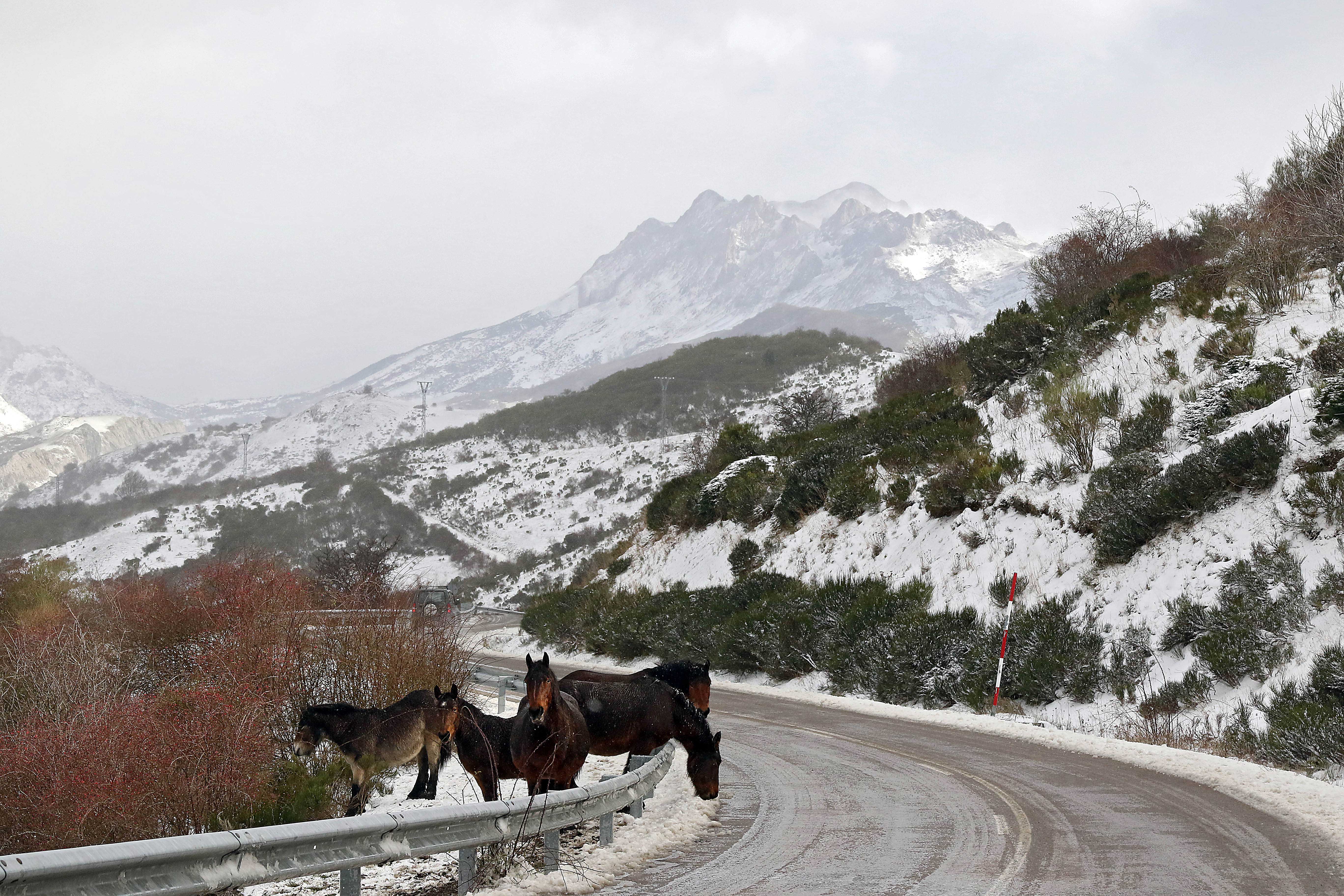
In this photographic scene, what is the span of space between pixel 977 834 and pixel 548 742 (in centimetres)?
356

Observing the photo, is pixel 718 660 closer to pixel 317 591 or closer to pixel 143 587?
pixel 317 591

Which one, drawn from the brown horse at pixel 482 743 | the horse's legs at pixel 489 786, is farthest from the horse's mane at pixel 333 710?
the horse's legs at pixel 489 786

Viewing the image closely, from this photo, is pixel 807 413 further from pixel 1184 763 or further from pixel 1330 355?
pixel 1184 763

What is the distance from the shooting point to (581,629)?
30297 mm

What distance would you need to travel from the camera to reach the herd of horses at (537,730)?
6953mm

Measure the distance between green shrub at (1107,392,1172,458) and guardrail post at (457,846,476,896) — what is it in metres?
18.1

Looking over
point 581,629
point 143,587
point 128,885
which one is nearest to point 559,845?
point 128,885

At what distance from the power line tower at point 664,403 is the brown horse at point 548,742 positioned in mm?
91201

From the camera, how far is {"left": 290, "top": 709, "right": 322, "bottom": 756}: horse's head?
7562mm

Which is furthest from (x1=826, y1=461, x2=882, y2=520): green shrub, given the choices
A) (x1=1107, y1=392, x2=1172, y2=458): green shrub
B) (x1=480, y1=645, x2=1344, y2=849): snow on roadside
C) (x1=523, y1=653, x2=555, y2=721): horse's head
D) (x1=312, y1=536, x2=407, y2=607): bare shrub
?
(x1=523, y1=653, x2=555, y2=721): horse's head

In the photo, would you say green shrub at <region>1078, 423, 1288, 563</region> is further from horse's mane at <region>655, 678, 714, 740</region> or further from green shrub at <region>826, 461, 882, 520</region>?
horse's mane at <region>655, 678, 714, 740</region>

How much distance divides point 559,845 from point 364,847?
2.33 metres

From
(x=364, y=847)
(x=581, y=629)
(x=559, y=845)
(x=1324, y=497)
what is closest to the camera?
(x=364, y=847)

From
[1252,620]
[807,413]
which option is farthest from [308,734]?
[807,413]
